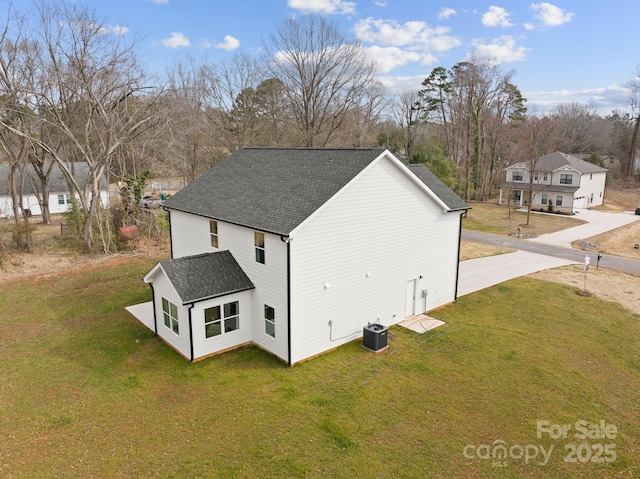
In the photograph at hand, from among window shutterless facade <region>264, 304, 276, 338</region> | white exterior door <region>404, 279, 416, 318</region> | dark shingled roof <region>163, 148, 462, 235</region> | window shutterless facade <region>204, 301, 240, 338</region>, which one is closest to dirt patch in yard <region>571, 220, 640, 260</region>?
dark shingled roof <region>163, 148, 462, 235</region>

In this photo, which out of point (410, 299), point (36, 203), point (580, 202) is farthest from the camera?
point (580, 202)

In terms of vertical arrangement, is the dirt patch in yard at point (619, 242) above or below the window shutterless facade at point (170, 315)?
below

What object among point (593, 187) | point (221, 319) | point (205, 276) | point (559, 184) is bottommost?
point (221, 319)

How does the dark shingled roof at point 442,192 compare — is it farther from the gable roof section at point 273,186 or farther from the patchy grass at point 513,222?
the patchy grass at point 513,222

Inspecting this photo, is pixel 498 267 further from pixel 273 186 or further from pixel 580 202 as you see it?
pixel 580 202

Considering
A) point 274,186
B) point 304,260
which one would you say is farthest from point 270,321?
point 274,186

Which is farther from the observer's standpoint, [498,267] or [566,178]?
[566,178]

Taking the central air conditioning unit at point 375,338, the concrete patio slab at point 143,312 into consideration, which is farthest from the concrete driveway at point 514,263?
the concrete patio slab at point 143,312
